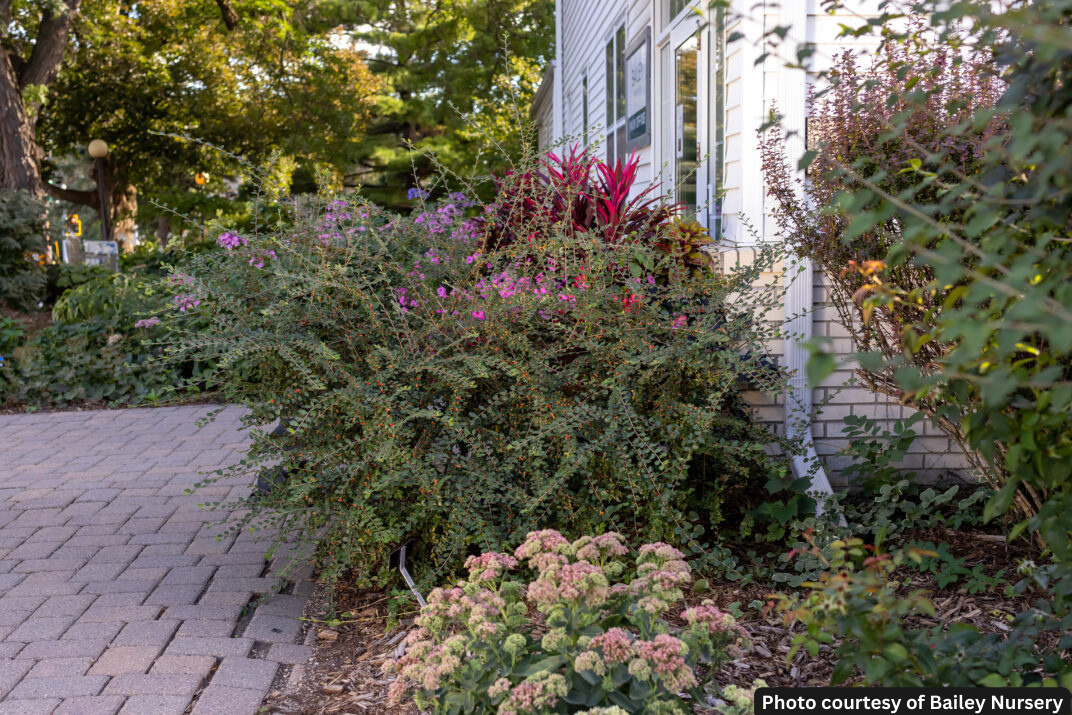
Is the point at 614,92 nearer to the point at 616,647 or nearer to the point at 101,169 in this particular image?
the point at 616,647

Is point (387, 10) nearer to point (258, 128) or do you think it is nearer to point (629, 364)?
point (258, 128)

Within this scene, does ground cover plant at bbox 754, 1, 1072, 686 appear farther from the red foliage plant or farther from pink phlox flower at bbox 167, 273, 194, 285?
pink phlox flower at bbox 167, 273, 194, 285

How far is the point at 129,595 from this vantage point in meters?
3.26

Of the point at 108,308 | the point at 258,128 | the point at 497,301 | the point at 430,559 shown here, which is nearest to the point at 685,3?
the point at 497,301

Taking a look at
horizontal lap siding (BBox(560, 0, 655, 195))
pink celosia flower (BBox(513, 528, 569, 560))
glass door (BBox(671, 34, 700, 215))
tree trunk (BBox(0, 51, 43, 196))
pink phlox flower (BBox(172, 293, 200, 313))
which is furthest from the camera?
tree trunk (BBox(0, 51, 43, 196))

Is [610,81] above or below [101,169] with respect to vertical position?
below

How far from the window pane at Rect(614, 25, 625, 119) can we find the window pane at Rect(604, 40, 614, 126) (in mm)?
286

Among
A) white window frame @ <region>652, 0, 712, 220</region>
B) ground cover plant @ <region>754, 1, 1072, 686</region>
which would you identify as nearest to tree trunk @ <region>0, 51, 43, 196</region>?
white window frame @ <region>652, 0, 712, 220</region>

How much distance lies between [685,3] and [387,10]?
20.1 metres

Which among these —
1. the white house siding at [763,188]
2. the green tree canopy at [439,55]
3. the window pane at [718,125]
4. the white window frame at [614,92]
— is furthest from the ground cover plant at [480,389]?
the green tree canopy at [439,55]

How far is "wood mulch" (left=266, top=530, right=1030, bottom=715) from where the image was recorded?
99.5 inches

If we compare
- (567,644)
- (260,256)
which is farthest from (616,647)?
(260,256)

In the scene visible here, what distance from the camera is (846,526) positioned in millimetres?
3484

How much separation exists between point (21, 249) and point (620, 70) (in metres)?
7.10
